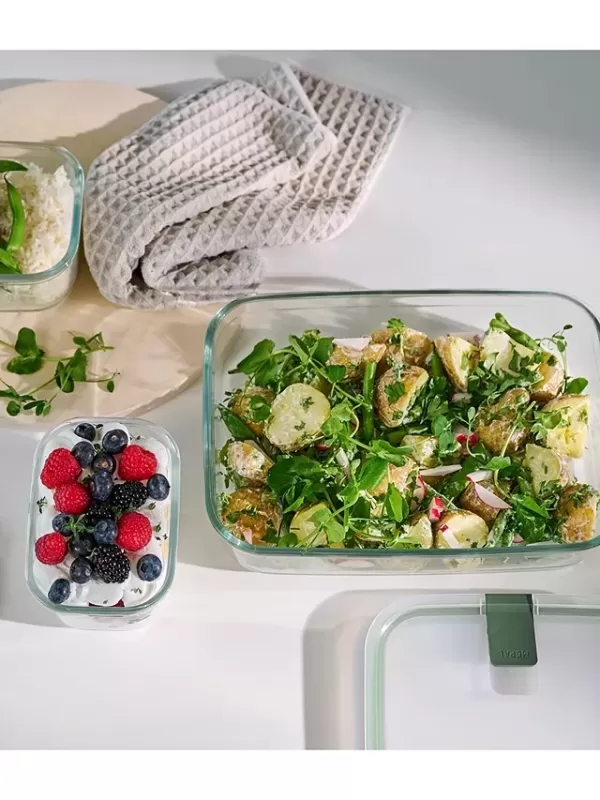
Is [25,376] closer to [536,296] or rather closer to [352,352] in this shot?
[352,352]

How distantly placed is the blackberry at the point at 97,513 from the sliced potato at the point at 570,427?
0.45 metres

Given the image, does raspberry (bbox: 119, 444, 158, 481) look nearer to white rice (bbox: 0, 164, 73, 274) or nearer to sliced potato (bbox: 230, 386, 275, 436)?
sliced potato (bbox: 230, 386, 275, 436)

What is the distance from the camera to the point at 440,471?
3.24 feet

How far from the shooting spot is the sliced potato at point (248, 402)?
39.1 inches

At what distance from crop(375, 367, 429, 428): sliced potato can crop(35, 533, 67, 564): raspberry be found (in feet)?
1.13

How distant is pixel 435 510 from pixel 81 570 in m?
0.35

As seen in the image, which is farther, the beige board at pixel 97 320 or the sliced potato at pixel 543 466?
the beige board at pixel 97 320

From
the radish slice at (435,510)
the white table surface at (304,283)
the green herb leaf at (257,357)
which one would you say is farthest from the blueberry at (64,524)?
the radish slice at (435,510)

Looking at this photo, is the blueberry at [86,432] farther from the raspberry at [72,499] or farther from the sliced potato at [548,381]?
the sliced potato at [548,381]

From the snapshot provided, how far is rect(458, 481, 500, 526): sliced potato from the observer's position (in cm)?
96

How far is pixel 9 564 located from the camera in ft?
3.30

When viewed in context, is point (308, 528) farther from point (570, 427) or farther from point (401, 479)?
point (570, 427)

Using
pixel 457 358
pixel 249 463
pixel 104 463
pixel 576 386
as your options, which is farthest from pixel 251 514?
pixel 576 386

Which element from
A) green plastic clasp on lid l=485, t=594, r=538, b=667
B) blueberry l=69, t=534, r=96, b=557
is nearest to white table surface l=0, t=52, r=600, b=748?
green plastic clasp on lid l=485, t=594, r=538, b=667
